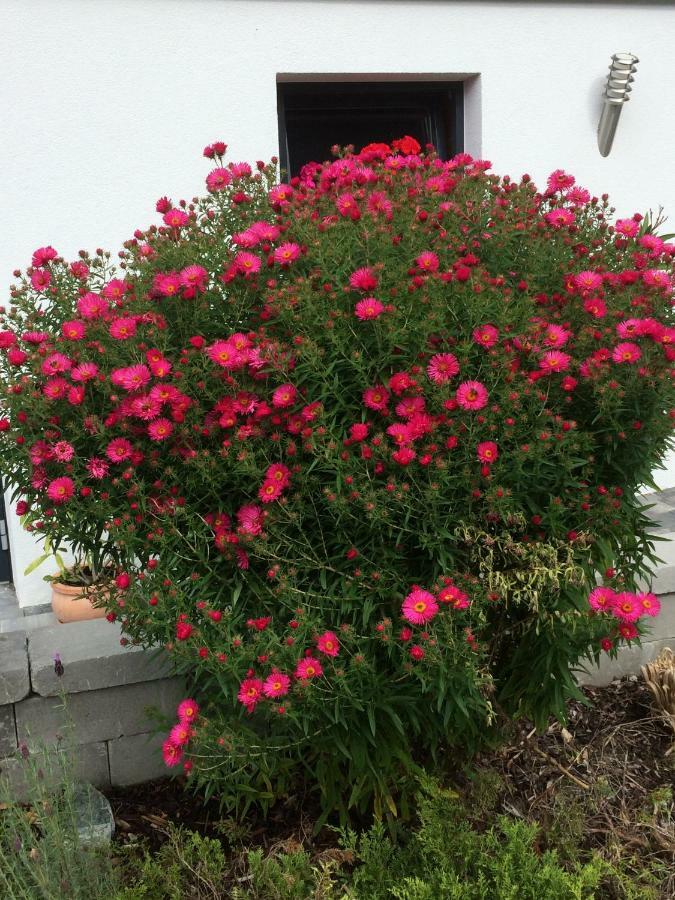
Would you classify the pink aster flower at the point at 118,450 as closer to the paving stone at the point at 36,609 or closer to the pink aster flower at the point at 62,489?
the pink aster flower at the point at 62,489

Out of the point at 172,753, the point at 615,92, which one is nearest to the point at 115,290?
the point at 172,753

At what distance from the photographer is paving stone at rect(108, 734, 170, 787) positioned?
9.29ft

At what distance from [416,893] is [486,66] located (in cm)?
421

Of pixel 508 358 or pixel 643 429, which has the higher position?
pixel 508 358

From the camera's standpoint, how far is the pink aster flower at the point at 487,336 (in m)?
2.00

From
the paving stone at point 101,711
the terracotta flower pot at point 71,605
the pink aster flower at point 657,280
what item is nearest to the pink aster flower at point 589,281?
the pink aster flower at point 657,280

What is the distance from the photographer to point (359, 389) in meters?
2.10

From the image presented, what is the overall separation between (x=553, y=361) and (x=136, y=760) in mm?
1884

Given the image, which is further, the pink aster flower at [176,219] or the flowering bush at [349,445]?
the pink aster flower at [176,219]

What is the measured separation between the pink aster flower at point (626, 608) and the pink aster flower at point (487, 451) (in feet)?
1.49

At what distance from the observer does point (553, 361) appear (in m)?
2.07

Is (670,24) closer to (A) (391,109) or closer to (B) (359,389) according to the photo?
(A) (391,109)

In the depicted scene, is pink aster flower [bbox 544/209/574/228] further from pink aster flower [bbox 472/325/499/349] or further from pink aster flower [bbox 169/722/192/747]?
pink aster flower [bbox 169/722/192/747]

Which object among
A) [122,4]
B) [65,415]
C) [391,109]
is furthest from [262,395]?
[391,109]
